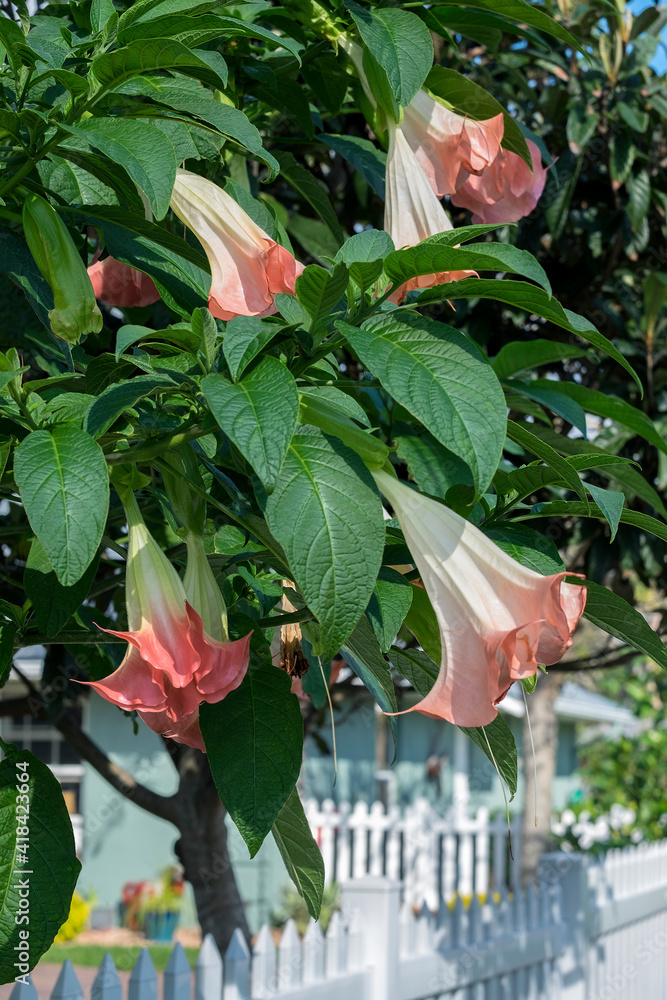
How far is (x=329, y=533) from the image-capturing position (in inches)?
19.3

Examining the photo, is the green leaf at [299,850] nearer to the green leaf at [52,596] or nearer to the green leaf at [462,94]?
the green leaf at [52,596]

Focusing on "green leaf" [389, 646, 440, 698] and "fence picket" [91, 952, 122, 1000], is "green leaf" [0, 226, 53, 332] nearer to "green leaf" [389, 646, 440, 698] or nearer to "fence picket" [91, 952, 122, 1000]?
"green leaf" [389, 646, 440, 698]

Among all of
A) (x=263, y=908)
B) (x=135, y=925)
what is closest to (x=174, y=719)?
(x=263, y=908)

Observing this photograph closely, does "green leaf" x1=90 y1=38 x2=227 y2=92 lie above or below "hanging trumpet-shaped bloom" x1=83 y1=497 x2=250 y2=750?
above

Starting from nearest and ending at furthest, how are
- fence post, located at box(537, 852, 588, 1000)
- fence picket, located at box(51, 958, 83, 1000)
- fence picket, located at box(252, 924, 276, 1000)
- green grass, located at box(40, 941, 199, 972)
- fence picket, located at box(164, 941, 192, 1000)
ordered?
fence picket, located at box(51, 958, 83, 1000), fence picket, located at box(164, 941, 192, 1000), fence picket, located at box(252, 924, 276, 1000), fence post, located at box(537, 852, 588, 1000), green grass, located at box(40, 941, 199, 972)

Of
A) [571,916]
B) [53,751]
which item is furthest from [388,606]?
[53,751]

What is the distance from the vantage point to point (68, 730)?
77.5 inches

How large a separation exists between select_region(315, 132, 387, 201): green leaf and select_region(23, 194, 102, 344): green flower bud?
1.25 ft

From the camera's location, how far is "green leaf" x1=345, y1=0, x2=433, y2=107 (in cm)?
74

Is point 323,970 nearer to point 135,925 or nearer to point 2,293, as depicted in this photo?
point 2,293

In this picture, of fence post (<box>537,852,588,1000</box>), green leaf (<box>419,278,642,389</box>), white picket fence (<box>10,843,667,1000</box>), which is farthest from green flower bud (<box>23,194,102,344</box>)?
fence post (<box>537,852,588,1000</box>)

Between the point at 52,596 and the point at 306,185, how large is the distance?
0.60 meters

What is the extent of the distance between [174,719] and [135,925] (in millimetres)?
8626

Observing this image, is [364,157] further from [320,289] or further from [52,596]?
[52,596]
